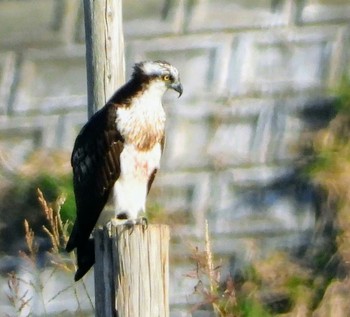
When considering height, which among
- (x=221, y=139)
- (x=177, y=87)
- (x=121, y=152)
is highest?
(x=177, y=87)

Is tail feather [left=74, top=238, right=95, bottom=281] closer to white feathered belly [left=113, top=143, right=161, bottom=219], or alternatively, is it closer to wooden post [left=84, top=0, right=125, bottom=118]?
white feathered belly [left=113, top=143, right=161, bottom=219]

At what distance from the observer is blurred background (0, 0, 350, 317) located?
873 centimetres

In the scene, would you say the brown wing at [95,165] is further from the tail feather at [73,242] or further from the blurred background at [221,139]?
the blurred background at [221,139]

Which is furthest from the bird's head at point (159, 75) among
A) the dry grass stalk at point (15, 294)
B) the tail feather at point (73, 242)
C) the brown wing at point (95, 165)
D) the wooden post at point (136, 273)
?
the wooden post at point (136, 273)

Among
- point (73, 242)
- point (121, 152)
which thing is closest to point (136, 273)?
point (73, 242)

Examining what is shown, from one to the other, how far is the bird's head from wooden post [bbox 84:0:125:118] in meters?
0.32

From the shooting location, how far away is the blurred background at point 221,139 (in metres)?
8.73

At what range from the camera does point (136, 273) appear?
5.60 metres

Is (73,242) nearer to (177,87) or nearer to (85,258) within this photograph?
(85,258)

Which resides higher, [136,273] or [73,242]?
[136,273]

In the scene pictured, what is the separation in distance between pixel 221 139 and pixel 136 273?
354 cm

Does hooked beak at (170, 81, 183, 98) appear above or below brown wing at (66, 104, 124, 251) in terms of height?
above

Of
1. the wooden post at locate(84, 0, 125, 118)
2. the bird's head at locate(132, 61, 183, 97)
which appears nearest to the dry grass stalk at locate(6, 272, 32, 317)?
the wooden post at locate(84, 0, 125, 118)

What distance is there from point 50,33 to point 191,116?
1006 mm
